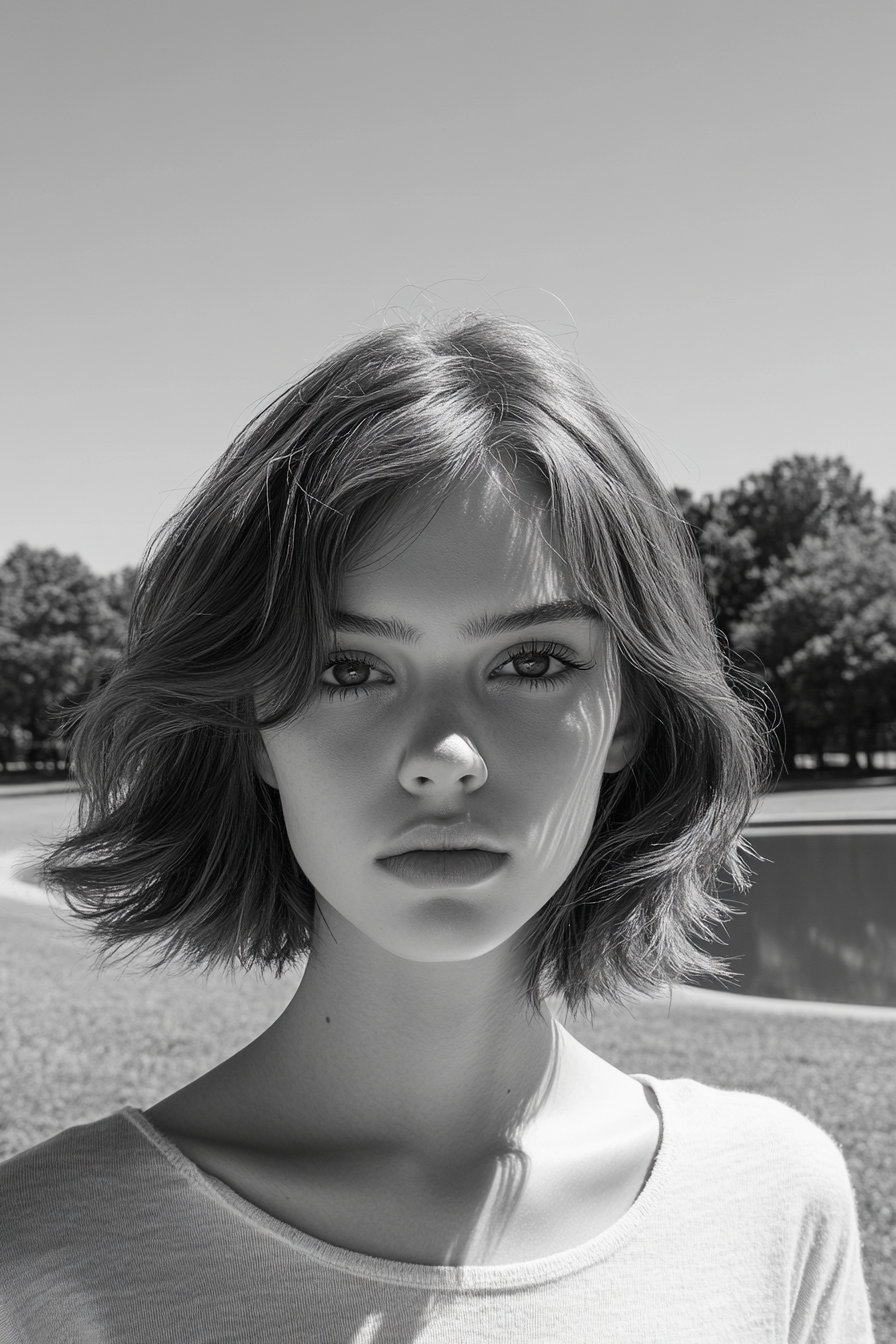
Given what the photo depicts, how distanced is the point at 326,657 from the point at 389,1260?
2.07ft

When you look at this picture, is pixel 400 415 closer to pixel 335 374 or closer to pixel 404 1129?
pixel 335 374

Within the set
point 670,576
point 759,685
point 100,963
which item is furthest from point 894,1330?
point 670,576

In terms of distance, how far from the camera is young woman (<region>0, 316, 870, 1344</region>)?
3.75 feet

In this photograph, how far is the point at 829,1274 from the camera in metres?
1.38

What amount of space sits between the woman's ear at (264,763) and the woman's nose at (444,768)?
0.28 meters

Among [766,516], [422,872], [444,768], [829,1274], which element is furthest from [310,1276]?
[766,516]

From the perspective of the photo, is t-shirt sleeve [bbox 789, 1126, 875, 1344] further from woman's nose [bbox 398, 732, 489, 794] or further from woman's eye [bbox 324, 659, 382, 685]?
woman's eye [bbox 324, 659, 382, 685]

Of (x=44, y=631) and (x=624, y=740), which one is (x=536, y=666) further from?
(x=44, y=631)

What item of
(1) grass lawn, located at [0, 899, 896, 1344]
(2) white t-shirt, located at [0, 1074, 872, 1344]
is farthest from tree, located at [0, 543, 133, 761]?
(2) white t-shirt, located at [0, 1074, 872, 1344]

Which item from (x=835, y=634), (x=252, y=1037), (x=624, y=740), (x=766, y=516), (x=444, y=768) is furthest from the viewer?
(x=766, y=516)

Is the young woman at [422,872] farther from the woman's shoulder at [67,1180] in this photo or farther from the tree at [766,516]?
the tree at [766,516]

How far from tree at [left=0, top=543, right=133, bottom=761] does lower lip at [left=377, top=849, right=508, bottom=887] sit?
42979 mm

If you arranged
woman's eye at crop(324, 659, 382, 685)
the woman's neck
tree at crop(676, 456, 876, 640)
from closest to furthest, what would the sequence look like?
woman's eye at crop(324, 659, 382, 685), the woman's neck, tree at crop(676, 456, 876, 640)

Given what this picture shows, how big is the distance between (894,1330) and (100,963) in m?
3.15
